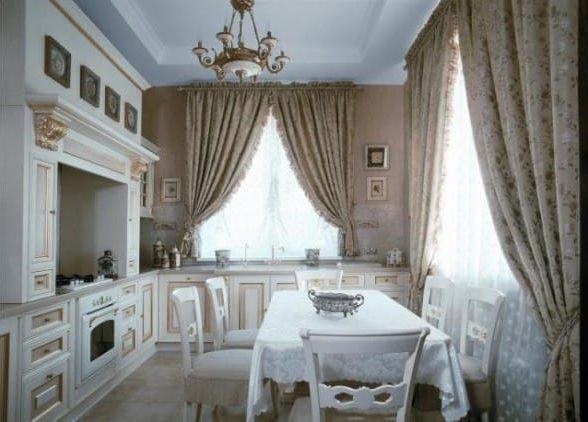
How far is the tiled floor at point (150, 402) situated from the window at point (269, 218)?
162 centimetres

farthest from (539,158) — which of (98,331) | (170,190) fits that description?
(170,190)

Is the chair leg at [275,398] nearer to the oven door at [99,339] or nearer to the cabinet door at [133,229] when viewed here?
the oven door at [99,339]

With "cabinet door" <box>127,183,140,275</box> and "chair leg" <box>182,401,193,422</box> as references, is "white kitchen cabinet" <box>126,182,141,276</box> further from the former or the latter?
"chair leg" <box>182,401,193,422</box>

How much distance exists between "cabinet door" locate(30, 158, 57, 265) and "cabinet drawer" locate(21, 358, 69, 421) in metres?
0.70

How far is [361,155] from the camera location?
5.25 meters

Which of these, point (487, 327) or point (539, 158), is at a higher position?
point (539, 158)

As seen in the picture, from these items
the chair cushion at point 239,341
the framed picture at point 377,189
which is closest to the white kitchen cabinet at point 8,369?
the chair cushion at point 239,341

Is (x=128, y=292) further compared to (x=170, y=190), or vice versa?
(x=170, y=190)

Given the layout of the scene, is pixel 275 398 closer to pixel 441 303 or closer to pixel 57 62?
pixel 441 303

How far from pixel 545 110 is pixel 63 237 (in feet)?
13.0

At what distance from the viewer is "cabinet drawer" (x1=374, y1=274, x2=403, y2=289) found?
4598 mm

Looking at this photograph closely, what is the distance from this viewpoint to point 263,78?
16.7ft

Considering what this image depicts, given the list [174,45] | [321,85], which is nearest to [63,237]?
[174,45]

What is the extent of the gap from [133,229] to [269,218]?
163 cm
